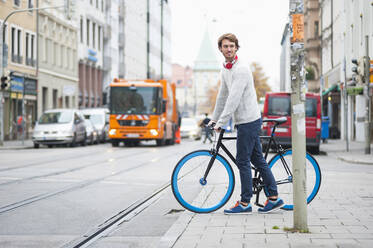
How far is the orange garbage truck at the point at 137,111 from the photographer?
32.5 meters

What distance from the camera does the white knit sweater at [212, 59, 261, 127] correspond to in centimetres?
793

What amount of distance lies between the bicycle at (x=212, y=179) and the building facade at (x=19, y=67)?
31885 millimetres

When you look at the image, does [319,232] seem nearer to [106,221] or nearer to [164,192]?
[106,221]

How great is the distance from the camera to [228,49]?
26.2 ft

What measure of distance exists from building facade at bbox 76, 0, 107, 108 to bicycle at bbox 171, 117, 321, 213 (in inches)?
2071

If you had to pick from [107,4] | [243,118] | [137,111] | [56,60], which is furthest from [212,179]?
[107,4]

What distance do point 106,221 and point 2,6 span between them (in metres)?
35.4

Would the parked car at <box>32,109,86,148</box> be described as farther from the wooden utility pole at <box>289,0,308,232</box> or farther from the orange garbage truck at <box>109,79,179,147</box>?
the wooden utility pole at <box>289,0,308,232</box>

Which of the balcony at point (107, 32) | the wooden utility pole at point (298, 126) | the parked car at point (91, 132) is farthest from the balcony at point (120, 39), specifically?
the wooden utility pole at point (298, 126)

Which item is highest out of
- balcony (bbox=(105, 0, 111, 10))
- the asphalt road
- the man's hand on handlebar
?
balcony (bbox=(105, 0, 111, 10))

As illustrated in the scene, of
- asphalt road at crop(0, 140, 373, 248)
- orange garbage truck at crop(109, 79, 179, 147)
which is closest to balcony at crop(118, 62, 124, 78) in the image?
orange garbage truck at crop(109, 79, 179, 147)

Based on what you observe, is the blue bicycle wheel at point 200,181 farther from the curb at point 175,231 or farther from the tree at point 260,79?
the tree at point 260,79

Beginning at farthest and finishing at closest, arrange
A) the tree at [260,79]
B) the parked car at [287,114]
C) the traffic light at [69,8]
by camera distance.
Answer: the tree at [260,79] → the traffic light at [69,8] → the parked car at [287,114]

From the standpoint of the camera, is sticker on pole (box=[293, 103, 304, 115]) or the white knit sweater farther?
the white knit sweater
